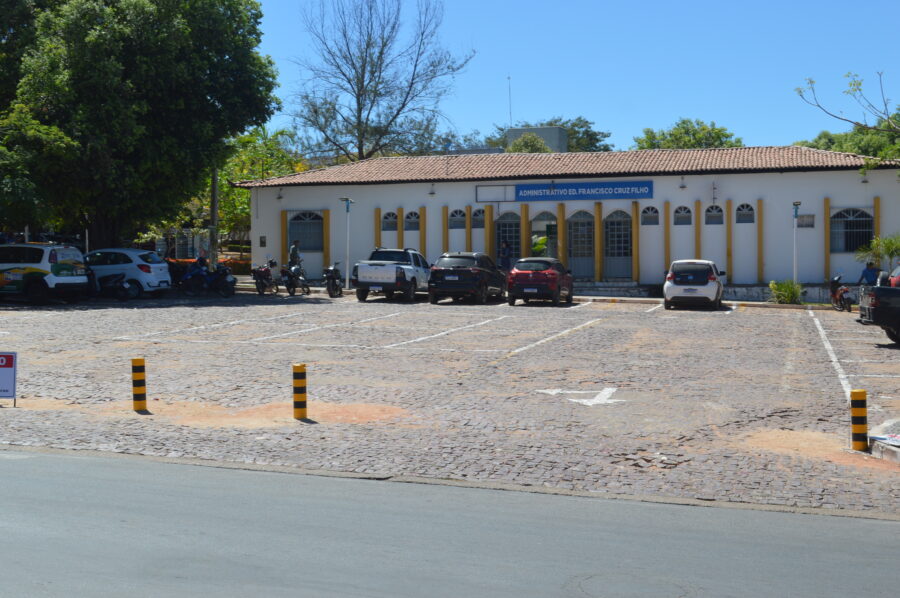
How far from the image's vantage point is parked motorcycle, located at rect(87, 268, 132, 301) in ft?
101

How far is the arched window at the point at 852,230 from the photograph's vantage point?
3603 centimetres

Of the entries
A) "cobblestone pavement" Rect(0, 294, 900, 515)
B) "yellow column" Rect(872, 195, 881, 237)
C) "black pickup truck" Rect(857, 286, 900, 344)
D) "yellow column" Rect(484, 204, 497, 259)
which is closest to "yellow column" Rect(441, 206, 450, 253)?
"yellow column" Rect(484, 204, 497, 259)

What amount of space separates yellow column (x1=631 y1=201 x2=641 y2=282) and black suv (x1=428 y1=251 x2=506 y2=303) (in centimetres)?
903

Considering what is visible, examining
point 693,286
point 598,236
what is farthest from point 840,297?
point 598,236

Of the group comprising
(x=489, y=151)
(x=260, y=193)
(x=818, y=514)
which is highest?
(x=489, y=151)

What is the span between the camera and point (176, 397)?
1295 cm

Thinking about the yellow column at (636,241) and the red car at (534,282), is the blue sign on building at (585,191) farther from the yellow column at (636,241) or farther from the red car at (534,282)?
the red car at (534,282)

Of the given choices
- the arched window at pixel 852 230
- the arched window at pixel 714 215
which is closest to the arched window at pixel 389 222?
the arched window at pixel 714 215

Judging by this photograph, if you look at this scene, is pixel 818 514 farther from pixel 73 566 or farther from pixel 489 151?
pixel 489 151

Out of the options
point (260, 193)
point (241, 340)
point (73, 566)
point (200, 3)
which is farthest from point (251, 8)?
point (73, 566)

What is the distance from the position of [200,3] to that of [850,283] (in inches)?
1003

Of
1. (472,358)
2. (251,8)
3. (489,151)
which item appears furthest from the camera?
(489,151)

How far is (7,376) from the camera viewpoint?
12.2 meters

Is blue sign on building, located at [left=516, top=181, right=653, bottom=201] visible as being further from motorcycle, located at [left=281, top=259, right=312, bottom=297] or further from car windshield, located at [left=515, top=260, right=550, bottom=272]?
motorcycle, located at [left=281, top=259, right=312, bottom=297]
